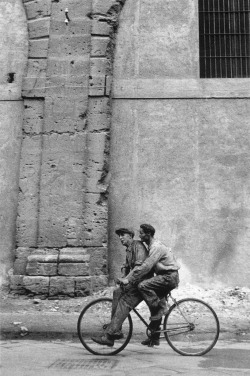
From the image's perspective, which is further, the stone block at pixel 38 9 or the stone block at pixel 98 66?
the stone block at pixel 38 9

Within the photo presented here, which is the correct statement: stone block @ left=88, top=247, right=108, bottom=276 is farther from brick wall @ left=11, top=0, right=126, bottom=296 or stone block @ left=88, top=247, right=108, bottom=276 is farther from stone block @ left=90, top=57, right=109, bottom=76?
stone block @ left=90, top=57, right=109, bottom=76

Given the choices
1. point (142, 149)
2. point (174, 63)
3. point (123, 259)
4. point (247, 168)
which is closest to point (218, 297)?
point (123, 259)

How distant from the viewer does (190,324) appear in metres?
5.41

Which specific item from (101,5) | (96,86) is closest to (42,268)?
(96,86)

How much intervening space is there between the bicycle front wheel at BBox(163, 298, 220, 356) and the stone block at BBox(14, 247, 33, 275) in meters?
3.73

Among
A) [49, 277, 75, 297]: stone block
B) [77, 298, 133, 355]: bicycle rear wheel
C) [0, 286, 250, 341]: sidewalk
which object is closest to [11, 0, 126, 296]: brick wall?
[49, 277, 75, 297]: stone block

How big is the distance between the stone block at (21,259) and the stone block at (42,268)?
0.77 ft

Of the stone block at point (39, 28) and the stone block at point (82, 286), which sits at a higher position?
the stone block at point (39, 28)

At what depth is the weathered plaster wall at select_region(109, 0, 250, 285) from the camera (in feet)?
28.5

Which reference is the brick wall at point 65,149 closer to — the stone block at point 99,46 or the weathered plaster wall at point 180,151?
the stone block at point 99,46

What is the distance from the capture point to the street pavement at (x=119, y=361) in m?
4.51

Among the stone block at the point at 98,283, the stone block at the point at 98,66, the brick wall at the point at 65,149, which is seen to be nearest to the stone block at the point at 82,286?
the brick wall at the point at 65,149

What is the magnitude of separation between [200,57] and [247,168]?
254cm

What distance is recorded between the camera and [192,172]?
29.1 feet
